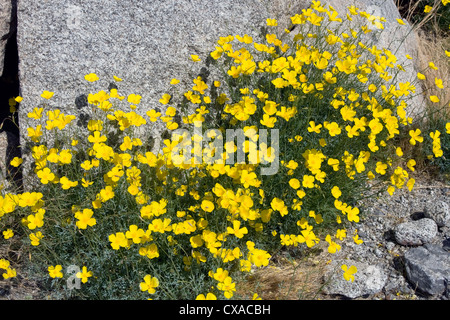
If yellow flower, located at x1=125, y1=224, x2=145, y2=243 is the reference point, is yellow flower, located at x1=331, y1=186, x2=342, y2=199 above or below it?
above

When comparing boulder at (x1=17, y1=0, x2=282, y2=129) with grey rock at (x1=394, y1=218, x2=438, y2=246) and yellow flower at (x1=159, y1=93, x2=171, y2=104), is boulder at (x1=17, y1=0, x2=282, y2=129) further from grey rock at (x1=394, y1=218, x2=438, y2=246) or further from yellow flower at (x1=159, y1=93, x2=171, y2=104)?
grey rock at (x1=394, y1=218, x2=438, y2=246)

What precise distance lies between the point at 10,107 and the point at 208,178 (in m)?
1.88

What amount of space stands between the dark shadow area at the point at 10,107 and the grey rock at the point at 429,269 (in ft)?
8.81

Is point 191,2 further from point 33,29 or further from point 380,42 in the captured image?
point 380,42

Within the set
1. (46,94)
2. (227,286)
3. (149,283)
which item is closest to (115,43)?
(46,94)

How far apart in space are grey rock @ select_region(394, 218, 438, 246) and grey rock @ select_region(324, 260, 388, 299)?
1.03 feet

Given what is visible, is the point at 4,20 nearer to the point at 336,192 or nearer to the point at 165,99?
the point at 165,99

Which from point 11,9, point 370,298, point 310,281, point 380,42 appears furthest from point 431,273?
point 11,9

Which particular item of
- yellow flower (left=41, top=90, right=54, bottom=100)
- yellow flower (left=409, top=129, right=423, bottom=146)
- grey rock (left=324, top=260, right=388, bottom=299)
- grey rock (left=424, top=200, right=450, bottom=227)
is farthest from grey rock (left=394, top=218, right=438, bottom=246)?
yellow flower (left=41, top=90, right=54, bottom=100)

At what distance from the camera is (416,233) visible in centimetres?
308

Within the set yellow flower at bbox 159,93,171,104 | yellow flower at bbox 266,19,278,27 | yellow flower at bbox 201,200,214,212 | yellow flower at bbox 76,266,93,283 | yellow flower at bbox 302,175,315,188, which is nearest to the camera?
yellow flower at bbox 76,266,93,283

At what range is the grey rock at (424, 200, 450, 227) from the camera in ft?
10.4

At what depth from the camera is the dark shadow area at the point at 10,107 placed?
337 cm

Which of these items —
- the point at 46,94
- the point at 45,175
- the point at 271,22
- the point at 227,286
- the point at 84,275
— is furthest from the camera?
the point at 271,22
